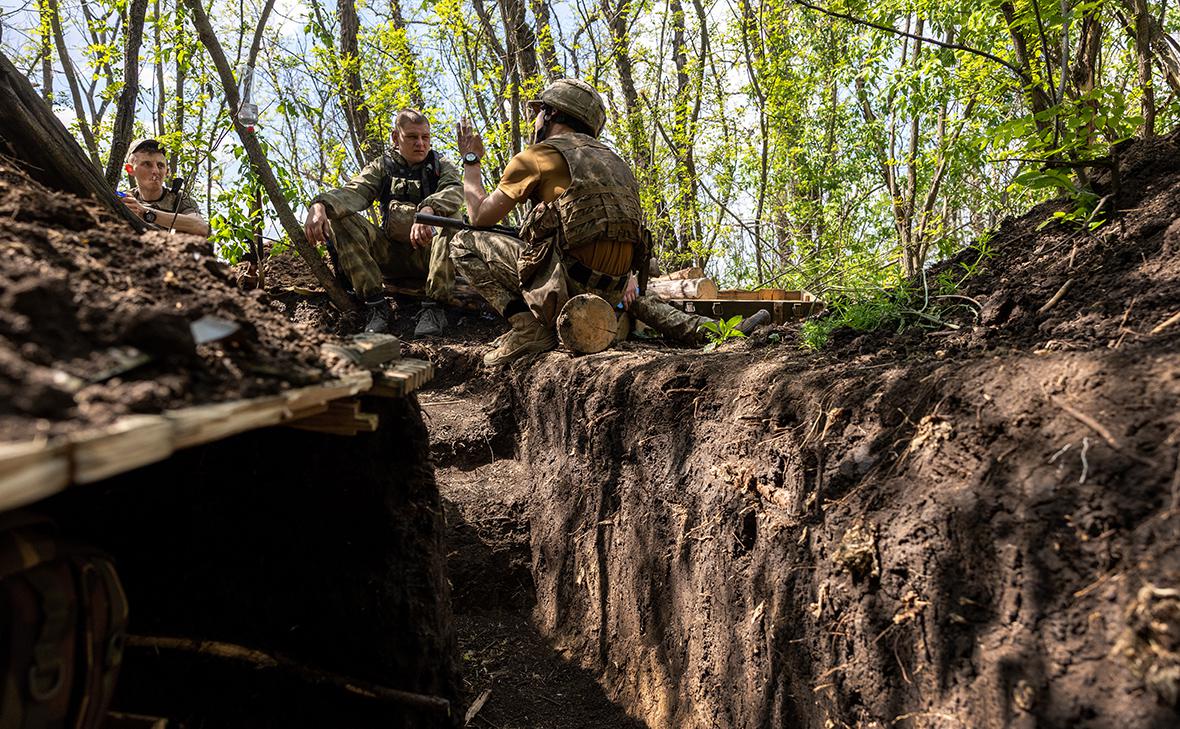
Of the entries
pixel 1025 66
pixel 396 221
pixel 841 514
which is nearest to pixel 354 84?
pixel 396 221

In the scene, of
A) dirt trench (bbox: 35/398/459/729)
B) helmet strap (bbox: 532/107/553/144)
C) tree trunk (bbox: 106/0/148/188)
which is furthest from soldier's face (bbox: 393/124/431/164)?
dirt trench (bbox: 35/398/459/729)

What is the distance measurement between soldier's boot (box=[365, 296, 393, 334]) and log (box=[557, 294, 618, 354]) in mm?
2376

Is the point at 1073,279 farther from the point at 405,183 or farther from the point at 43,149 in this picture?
the point at 405,183

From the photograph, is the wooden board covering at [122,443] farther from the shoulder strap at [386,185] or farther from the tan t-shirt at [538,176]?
the shoulder strap at [386,185]

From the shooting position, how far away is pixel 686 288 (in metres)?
6.37

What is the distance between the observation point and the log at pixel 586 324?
4.43m

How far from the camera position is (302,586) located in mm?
2363

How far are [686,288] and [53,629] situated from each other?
5405 millimetres

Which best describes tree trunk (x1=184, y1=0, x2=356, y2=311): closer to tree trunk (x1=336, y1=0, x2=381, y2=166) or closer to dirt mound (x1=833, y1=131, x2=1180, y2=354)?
tree trunk (x1=336, y1=0, x2=381, y2=166)

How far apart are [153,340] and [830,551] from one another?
1.72 meters

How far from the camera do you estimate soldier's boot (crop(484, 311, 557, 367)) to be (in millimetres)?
5066

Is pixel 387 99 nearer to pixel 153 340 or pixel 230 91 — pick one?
pixel 230 91

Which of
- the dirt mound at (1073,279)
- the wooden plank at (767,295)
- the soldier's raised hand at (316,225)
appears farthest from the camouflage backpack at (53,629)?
the wooden plank at (767,295)

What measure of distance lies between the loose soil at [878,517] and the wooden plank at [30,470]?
1569 mm
